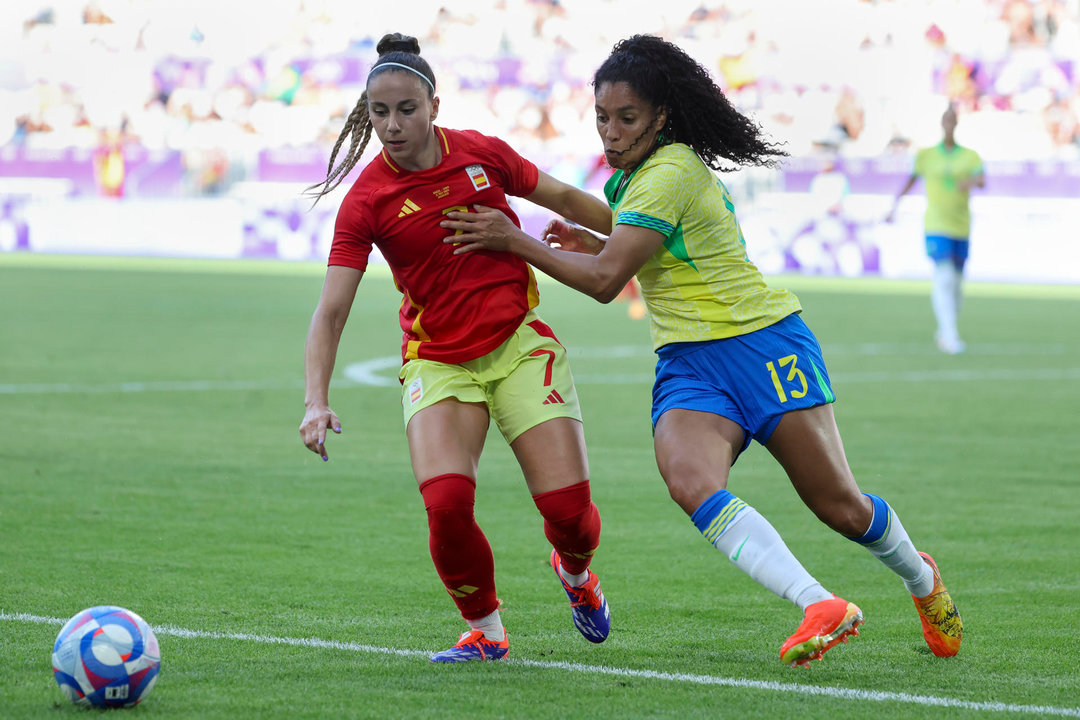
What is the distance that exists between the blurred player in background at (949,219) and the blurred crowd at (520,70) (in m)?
12.3

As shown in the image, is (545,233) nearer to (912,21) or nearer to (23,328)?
(23,328)

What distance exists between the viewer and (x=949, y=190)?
15.8m

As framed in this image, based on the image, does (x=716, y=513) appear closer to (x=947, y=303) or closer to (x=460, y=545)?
(x=460, y=545)

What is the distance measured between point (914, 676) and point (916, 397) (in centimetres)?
794

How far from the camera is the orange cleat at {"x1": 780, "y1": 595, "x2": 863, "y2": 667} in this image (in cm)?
386

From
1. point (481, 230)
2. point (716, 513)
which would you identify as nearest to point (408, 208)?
point (481, 230)

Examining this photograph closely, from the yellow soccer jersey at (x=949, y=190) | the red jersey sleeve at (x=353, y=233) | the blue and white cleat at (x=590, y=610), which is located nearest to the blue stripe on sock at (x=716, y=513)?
the blue and white cleat at (x=590, y=610)

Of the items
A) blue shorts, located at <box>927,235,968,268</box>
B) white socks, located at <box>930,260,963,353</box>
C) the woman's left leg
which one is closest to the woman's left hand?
the woman's left leg

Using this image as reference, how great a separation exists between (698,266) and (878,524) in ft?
3.25

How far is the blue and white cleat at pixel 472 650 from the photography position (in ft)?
14.6

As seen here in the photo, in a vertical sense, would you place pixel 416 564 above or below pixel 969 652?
below

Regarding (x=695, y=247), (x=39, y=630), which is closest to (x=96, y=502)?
(x=39, y=630)

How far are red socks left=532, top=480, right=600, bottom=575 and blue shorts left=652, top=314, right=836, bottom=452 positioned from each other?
0.38 m

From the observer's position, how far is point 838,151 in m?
29.4
